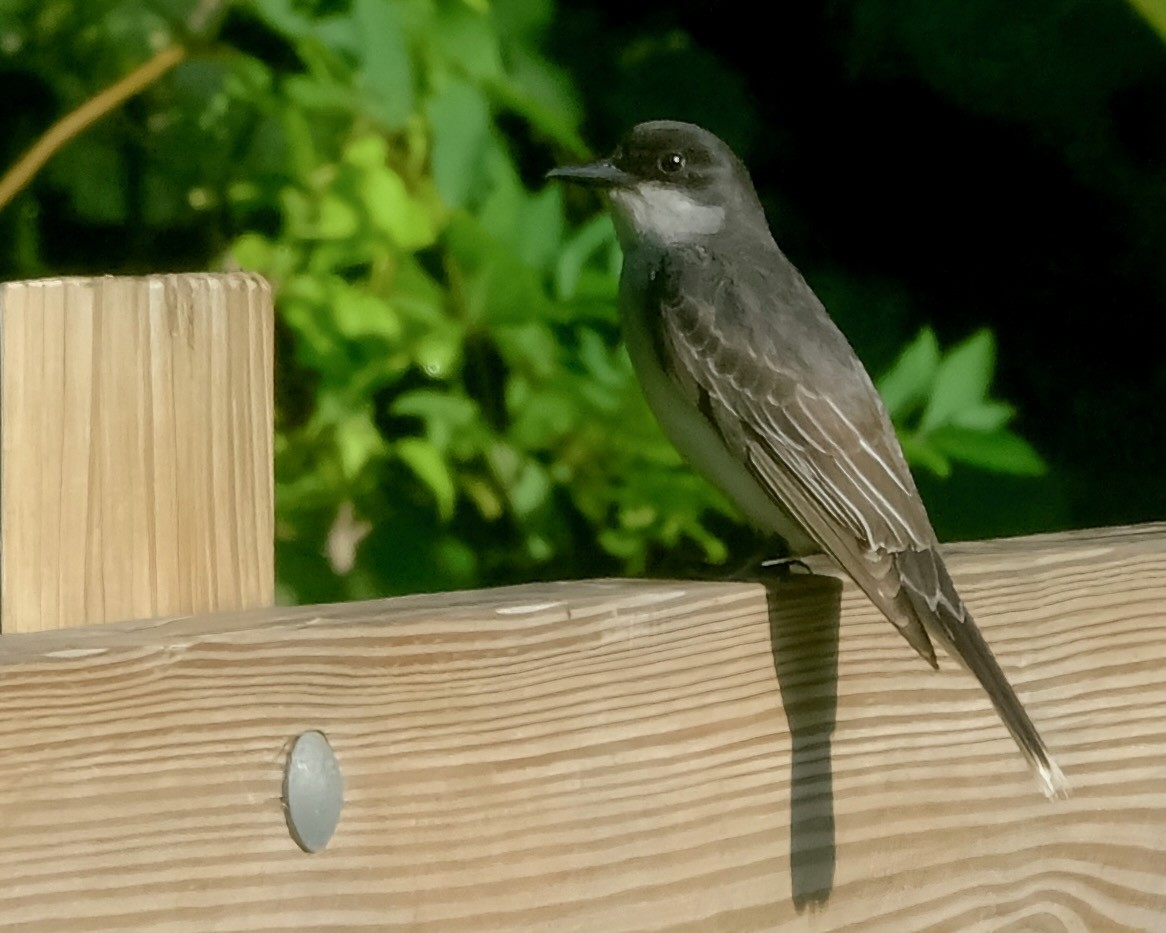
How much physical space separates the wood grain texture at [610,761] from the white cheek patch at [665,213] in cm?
144

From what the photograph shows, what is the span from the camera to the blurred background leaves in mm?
2590

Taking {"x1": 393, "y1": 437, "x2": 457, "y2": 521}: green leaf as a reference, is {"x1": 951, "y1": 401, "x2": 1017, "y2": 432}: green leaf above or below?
above

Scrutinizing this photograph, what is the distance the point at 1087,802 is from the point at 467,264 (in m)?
1.12

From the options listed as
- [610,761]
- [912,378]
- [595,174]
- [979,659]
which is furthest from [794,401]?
[610,761]

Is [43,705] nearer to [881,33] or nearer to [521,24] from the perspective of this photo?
[521,24]

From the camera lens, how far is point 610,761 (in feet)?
5.86

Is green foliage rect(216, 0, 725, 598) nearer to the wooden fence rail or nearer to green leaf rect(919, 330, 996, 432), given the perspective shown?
green leaf rect(919, 330, 996, 432)

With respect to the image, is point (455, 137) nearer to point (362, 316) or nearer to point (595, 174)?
point (362, 316)

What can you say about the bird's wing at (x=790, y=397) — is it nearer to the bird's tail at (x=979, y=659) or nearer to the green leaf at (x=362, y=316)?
the bird's tail at (x=979, y=659)

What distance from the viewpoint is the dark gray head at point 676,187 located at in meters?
3.58

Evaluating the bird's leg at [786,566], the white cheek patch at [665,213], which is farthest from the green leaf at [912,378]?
the white cheek patch at [665,213]

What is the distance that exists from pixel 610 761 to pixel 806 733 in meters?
0.27

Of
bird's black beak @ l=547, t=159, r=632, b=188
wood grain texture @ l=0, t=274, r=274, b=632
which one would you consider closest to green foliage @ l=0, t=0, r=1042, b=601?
bird's black beak @ l=547, t=159, r=632, b=188

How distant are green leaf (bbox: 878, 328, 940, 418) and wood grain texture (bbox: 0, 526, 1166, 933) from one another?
536 millimetres
